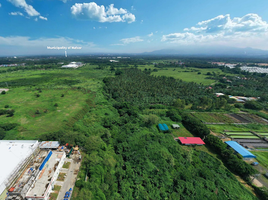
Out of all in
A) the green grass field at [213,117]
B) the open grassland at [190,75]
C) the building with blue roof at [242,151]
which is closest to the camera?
the building with blue roof at [242,151]

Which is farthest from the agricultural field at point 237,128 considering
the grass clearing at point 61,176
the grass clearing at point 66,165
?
the grass clearing at point 61,176

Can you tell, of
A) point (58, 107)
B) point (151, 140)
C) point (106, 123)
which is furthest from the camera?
point (58, 107)

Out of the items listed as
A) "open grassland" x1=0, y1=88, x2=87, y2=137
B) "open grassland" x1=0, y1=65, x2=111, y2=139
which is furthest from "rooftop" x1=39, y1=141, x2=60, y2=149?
"open grassland" x1=0, y1=88, x2=87, y2=137

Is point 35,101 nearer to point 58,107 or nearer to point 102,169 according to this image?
point 58,107

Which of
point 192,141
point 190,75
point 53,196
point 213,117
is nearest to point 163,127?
point 192,141

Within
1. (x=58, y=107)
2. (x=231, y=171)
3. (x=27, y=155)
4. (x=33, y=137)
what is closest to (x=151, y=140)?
(x=231, y=171)

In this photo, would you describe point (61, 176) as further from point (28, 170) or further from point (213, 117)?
point (213, 117)

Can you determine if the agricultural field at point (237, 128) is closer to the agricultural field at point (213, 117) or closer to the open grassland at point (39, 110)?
the agricultural field at point (213, 117)

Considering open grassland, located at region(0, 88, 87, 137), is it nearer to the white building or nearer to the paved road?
the white building
